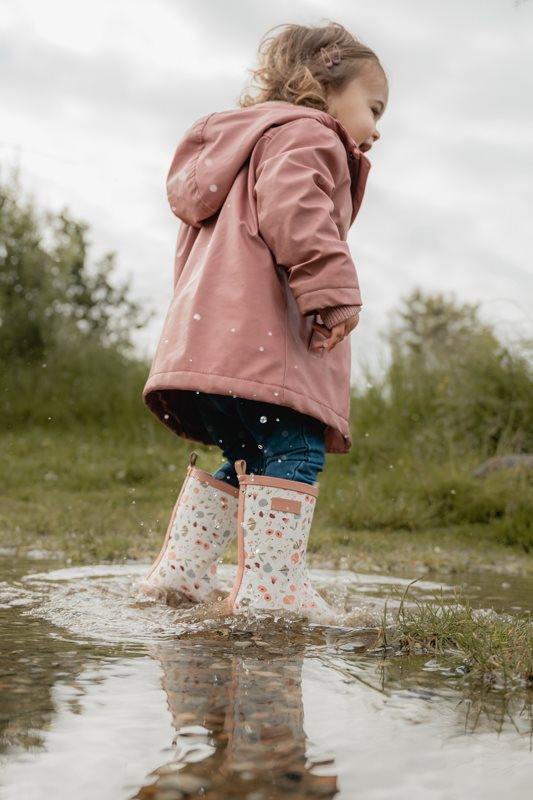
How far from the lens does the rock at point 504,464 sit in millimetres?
6508

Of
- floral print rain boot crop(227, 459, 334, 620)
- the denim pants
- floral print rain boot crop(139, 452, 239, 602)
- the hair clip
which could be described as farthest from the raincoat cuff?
the hair clip

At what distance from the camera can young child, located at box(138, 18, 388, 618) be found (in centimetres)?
272

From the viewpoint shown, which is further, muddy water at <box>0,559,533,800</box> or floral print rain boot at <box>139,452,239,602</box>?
floral print rain boot at <box>139,452,239,602</box>

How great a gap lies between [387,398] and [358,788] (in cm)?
685

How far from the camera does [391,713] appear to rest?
1.70 m

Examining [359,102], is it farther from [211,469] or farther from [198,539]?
[211,469]

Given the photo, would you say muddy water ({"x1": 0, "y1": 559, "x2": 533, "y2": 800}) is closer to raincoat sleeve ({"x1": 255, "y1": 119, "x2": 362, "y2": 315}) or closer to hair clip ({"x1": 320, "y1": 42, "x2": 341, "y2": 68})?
raincoat sleeve ({"x1": 255, "y1": 119, "x2": 362, "y2": 315})

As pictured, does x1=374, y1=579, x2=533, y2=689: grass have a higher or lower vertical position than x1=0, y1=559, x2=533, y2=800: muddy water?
higher

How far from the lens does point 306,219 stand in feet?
8.95

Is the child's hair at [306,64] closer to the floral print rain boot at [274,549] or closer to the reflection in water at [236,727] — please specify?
the floral print rain boot at [274,549]

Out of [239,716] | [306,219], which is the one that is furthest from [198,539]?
[239,716]

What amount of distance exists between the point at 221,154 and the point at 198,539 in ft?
4.22

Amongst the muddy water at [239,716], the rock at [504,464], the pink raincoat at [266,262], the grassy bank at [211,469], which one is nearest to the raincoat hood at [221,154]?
the pink raincoat at [266,262]

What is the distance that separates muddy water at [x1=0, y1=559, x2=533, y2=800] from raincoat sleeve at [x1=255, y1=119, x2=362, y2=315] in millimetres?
954
